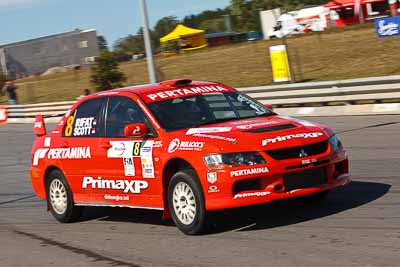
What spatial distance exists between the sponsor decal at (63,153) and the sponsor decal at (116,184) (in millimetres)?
278

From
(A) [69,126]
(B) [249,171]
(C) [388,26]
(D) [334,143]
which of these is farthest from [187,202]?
(C) [388,26]

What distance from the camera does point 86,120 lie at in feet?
29.9

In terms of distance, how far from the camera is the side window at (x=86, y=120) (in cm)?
894

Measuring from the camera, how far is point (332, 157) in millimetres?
7707

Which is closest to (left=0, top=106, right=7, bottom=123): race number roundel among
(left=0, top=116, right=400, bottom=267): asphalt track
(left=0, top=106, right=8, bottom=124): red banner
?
(left=0, top=106, right=8, bottom=124): red banner

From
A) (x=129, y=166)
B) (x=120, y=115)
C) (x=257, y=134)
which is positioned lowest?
(x=129, y=166)

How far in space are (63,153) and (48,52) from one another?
9715 centimetres

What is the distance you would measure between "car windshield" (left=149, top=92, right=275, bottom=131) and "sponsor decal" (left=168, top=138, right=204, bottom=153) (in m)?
0.32

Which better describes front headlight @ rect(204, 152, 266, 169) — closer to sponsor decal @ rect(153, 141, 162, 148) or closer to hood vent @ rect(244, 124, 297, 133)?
hood vent @ rect(244, 124, 297, 133)

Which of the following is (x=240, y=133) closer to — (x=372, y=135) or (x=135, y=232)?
(x=135, y=232)

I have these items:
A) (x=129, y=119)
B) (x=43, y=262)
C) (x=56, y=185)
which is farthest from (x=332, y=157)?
(x=56, y=185)

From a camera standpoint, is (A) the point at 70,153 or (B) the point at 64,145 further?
(B) the point at 64,145

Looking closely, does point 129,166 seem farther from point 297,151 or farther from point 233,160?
point 297,151

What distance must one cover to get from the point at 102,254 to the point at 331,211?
242cm
